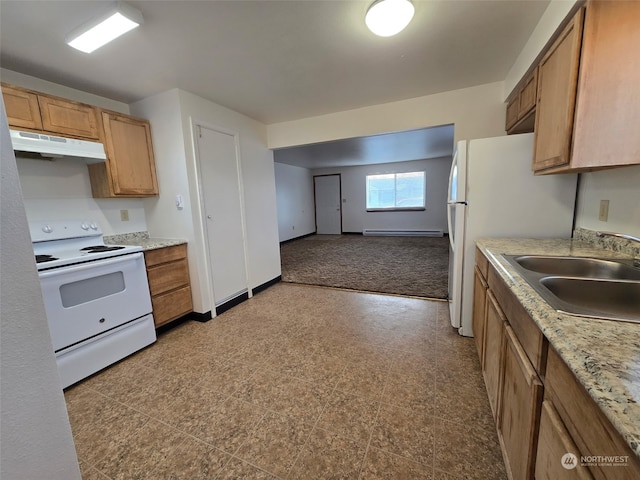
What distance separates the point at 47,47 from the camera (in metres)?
1.71

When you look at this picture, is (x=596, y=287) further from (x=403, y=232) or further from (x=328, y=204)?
(x=328, y=204)

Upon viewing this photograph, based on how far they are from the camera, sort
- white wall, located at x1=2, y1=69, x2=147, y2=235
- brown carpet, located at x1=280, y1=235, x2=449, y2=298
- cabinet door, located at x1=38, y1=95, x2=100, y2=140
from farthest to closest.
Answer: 1. brown carpet, located at x1=280, y1=235, x2=449, y2=298
2. white wall, located at x1=2, y1=69, x2=147, y2=235
3. cabinet door, located at x1=38, y1=95, x2=100, y2=140

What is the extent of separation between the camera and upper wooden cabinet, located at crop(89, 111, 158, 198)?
2.32 m

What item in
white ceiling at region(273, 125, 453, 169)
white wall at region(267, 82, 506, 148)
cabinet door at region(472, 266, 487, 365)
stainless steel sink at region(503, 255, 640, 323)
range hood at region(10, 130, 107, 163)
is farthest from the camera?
white ceiling at region(273, 125, 453, 169)

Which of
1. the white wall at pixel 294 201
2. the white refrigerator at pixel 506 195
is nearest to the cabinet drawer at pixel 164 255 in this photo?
the white refrigerator at pixel 506 195

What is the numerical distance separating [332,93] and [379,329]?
2345mm

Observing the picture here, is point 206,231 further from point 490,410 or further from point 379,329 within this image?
point 490,410

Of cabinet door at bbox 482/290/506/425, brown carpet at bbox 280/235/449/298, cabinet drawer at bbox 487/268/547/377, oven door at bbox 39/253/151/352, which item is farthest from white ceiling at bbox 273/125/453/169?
cabinet drawer at bbox 487/268/547/377

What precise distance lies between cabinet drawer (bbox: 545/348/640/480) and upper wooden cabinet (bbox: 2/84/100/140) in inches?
124

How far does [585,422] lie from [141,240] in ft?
11.0

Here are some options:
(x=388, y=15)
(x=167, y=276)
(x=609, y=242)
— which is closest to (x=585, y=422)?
(x=609, y=242)

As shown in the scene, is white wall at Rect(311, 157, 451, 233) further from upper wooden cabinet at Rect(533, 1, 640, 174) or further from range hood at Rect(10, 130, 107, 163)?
range hood at Rect(10, 130, 107, 163)

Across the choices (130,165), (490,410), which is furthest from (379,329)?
(130,165)

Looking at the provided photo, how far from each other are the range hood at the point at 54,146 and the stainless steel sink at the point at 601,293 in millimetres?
3161
